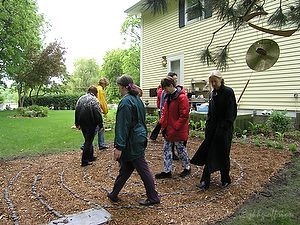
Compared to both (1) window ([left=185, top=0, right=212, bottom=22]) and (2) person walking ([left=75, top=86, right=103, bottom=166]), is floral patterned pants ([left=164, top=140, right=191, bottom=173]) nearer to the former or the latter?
(2) person walking ([left=75, top=86, right=103, bottom=166])

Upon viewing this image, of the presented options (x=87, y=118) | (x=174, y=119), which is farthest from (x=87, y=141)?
(x=174, y=119)

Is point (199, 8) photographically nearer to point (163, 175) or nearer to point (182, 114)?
point (182, 114)

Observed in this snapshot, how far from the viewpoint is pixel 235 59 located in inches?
424

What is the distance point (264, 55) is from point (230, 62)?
6031 millimetres

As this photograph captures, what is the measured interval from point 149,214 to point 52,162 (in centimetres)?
323

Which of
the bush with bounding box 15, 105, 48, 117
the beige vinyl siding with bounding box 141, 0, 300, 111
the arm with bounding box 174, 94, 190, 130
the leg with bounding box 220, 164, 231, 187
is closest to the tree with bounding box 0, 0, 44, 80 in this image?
the bush with bounding box 15, 105, 48, 117

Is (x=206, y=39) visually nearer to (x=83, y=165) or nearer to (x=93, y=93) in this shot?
(x=93, y=93)

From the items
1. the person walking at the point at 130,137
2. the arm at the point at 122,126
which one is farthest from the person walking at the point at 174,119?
the arm at the point at 122,126

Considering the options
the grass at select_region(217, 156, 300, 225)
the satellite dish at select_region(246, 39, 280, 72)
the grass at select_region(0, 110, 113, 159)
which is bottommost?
the grass at select_region(217, 156, 300, 225)

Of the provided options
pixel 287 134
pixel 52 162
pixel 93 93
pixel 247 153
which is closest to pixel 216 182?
pixel 247 153

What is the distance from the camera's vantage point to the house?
8852 mm

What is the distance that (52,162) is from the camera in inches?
234

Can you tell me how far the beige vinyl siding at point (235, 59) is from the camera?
29.2 ft

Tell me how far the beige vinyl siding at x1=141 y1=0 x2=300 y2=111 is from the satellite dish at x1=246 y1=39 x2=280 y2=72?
7.36 feet
